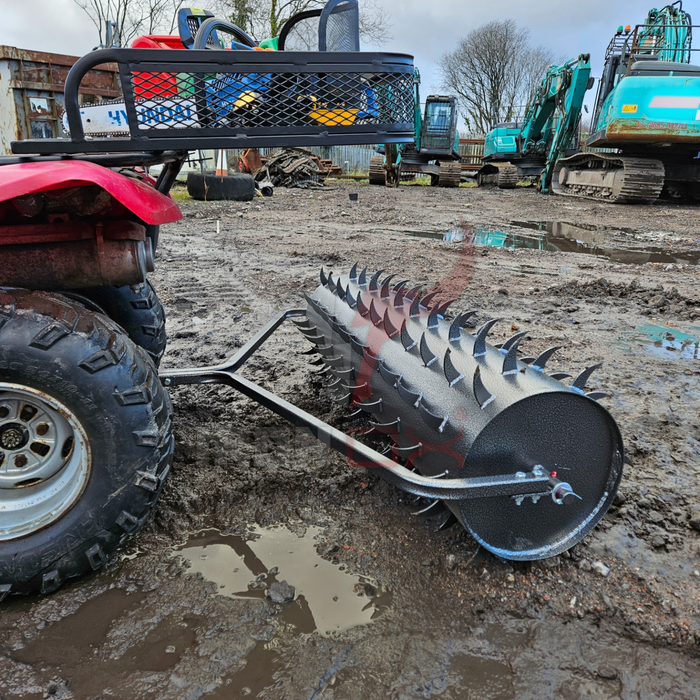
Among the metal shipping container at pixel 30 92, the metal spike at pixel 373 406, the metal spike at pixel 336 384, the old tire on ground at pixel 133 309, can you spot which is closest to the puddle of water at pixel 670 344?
the metal spike at pixel 336 384

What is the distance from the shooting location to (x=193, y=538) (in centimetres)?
201

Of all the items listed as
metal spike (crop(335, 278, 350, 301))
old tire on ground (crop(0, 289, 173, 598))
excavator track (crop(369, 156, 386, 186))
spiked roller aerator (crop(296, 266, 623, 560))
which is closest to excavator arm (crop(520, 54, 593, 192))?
excavator track (crop(369, 156, 386, 186))

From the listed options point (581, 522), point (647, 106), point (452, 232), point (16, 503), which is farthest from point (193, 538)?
point (647, 106)

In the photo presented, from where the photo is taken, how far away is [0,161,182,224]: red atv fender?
1.45 meters

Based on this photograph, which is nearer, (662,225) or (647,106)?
(662,225)

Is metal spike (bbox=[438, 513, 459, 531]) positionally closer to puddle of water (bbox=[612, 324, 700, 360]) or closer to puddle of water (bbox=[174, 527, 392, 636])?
puddle of water (bbox=[174, 527, 392, 636])

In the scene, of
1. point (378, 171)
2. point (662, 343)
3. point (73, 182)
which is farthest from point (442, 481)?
point (378, 171)

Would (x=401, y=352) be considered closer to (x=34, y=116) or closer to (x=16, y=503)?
(x=16, y=503)

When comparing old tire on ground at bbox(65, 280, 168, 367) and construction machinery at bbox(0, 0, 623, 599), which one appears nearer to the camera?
construction machinery at bbox(0, 0, 623, 599)

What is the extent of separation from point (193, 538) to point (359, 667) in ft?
2.64

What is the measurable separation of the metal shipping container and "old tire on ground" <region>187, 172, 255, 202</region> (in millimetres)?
2574

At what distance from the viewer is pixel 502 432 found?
5.53 feet

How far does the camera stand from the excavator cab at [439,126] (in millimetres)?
19750

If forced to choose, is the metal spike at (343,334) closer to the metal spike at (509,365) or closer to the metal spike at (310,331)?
the metal spike at (310,331)
